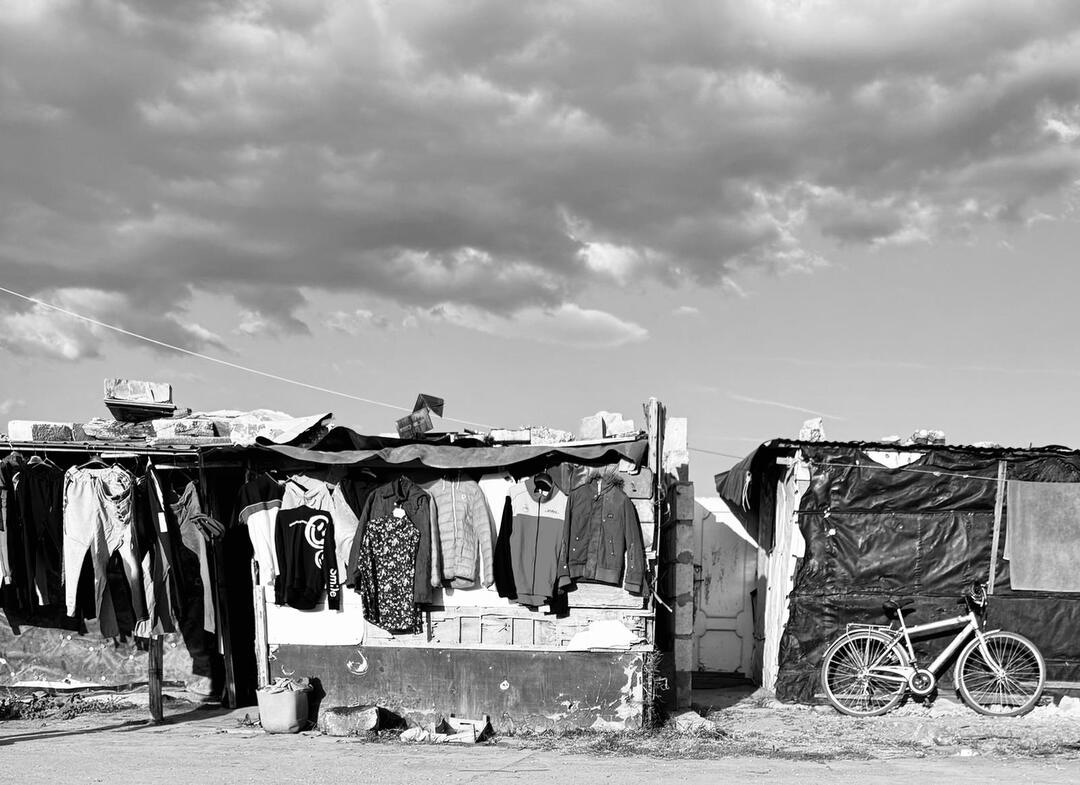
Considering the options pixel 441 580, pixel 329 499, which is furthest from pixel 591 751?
pixel 329 499

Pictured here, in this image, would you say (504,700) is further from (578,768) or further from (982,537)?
(982,537)

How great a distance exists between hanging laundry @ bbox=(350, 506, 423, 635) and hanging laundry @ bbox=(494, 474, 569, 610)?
31.8 inches

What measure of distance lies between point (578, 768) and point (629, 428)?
314cm

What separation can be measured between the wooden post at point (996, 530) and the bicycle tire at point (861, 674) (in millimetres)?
1174

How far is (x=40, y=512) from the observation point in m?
10.1

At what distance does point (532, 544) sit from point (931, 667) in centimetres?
416

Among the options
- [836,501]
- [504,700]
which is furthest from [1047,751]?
[504,700]

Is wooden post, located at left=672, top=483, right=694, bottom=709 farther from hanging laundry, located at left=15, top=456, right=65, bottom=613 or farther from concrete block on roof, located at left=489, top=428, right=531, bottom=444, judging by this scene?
hanging laundry, located at left=15, top=456, right=65, bottom=613

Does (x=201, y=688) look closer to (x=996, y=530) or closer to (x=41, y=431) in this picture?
(x=41, y=431)

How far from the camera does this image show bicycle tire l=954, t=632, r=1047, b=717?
32.7 ft

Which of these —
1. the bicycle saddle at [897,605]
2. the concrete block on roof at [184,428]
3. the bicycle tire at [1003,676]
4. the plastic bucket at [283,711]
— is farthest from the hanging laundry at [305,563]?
the bicycle tire at [1003,676]

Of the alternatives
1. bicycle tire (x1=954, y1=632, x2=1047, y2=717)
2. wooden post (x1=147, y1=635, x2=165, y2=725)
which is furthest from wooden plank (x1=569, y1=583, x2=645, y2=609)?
wooden post (x1=147, y1=635, x2=165, y2=725)

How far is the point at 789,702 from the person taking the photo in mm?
10664

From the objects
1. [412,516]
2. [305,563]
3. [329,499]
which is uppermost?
[329,499]
